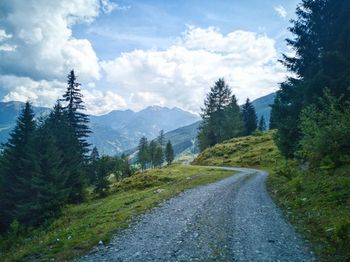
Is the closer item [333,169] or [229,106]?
[333,169]

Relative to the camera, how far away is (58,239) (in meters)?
12.7

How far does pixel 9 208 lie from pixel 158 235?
117 ft

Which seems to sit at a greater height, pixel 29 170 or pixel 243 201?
pixel 29 170

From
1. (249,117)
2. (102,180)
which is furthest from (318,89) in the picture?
(249,117)

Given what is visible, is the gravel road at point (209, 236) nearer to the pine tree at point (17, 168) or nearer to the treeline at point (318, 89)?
the treeline at point (318, 89)

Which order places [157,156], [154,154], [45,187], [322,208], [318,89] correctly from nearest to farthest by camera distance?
[322,208] → [318,89] → [45,187] → [154,154] → [157,156]

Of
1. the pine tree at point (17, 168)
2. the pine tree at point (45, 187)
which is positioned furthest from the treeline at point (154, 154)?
the pine tree at point (45, 187)

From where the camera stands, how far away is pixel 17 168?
1594 inches

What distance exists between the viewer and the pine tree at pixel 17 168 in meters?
37.1

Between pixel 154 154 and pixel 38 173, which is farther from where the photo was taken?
pixel 154 154

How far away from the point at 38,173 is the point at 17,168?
8.76m

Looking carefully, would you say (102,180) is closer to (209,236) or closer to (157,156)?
(209,236)

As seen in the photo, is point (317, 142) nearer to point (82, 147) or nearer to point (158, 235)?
point (158, 235)

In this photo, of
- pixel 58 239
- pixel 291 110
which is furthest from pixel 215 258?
pixel 291 110
